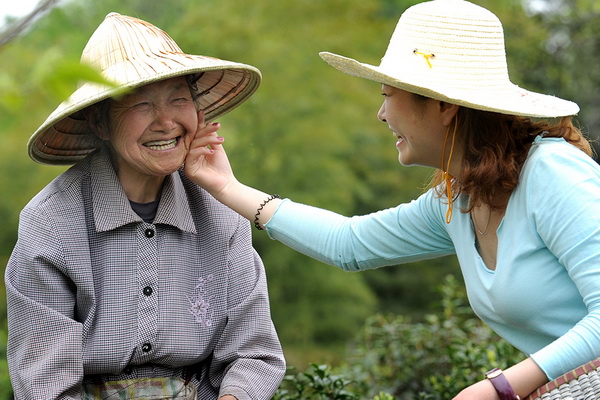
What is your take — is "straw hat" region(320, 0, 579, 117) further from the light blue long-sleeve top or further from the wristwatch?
the wristwatch

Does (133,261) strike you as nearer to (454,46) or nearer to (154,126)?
(154,126)

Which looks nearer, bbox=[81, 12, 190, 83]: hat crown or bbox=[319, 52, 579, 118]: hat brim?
bbox=[319, 52, 579, 118]: hat brim

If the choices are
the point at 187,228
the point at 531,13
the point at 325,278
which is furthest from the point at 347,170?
the point at 187,228

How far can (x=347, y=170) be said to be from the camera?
628 inches

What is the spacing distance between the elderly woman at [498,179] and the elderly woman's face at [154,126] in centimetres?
12

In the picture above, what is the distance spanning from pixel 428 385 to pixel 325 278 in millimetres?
11097

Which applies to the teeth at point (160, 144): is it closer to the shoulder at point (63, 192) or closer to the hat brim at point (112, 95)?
the hat brim at point (112, 95)

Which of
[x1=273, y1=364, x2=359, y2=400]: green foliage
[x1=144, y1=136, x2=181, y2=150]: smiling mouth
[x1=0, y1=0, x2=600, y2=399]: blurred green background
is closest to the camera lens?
[x1=144, y1=136, x2=181, y2=150]: smiling mouth

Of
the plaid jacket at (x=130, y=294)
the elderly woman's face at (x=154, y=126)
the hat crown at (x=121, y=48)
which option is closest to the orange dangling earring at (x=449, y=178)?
the plaid jacket at (x=130, y=294)

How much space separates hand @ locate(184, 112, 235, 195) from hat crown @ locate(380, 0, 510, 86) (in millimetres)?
636

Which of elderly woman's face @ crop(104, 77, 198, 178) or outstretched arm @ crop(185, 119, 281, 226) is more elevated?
elderly woman's face @ crop(104, 77, 198, 178)

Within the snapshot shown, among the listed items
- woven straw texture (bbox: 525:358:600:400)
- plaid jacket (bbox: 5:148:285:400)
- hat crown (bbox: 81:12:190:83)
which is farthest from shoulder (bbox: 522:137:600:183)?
hat crown (bbox: 81:12:190:83)

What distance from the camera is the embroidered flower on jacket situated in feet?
9.89

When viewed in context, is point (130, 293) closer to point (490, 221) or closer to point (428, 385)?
point (490, 221)
